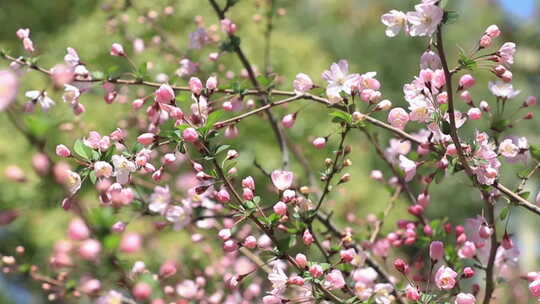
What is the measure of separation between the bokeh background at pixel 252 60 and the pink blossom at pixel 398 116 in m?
0.18

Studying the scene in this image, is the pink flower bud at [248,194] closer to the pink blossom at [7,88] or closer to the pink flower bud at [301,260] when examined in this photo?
the pink flower bud at [301,260]

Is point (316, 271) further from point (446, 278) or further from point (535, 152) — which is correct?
point (535, 152)

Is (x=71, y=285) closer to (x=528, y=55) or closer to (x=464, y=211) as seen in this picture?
(x=464, y=211)

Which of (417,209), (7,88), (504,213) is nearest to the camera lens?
(7,88)

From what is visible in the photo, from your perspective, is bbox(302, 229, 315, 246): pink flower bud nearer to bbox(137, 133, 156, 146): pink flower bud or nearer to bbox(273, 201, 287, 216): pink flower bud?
bbox(273, 201, 287, 216): pink flower bud

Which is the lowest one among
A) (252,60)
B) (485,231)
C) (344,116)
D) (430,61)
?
(252,60)

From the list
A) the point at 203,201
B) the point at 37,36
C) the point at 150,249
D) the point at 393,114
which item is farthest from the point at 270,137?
the point at 393,114

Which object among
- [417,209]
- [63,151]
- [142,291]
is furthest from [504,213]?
[63,151]

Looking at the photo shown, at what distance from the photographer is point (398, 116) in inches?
41.8

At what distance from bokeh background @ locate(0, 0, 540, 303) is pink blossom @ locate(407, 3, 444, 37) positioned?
0.20m

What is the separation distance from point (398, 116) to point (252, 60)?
3.93 meters

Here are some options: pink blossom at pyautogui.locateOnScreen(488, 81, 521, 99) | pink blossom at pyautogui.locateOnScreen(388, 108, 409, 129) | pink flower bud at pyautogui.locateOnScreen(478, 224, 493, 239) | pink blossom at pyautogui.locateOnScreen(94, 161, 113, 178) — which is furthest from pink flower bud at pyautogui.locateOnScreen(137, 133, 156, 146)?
pink blossom at pyautogui.locateOnScreen(488, 81, 521, 99)

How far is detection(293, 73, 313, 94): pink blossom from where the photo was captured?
3.84 ft

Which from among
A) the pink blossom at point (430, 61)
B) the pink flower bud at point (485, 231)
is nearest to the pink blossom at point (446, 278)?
the pink flower bud at point (485, 231)
